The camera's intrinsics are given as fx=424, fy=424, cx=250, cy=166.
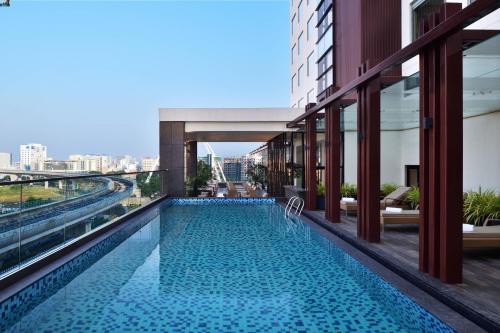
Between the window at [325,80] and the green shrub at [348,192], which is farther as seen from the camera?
the window at [325,80]

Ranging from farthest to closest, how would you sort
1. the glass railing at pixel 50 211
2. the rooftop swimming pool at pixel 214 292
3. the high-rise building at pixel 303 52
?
the high-rise building at pixel 303 52 → the glass railing at pixel 50 211 → the rooftop swimming pool at pixel 214 292

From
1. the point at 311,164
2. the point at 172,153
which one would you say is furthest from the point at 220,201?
the point at 311,164

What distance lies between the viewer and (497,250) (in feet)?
20.8

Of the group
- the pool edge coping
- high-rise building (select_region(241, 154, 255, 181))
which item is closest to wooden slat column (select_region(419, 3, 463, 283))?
the pool edge coping

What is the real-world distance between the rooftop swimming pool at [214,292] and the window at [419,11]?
6077mm

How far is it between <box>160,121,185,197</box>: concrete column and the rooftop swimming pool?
811cm

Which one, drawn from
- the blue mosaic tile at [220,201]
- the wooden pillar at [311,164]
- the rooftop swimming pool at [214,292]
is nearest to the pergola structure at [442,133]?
the rooftop swimming pool at [214,292]

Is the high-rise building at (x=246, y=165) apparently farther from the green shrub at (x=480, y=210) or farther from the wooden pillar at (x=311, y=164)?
the green shrub at (x=480, y=210)

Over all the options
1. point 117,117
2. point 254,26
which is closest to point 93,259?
point 254,26

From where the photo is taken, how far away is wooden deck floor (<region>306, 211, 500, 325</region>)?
3879mm

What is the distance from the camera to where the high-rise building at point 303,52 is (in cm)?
2153

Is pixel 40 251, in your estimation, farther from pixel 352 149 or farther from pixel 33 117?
pixel 33 117

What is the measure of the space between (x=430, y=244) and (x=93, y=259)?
494 centimetres

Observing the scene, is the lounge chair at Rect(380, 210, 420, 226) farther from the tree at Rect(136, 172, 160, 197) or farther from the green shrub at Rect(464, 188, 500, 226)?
the tree at Rect(136, 172, 160, 197)
